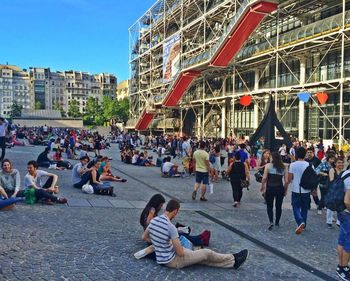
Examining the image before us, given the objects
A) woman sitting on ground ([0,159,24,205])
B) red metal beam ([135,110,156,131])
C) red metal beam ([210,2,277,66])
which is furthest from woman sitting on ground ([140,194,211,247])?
red metal beam ([135,110,156,131])

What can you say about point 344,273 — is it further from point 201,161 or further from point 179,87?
point 179,87

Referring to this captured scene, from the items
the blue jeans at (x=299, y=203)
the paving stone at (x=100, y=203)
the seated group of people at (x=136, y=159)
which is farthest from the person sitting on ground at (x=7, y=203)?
the seated group of people at (x=136, y=159)

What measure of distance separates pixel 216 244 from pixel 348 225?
2.19 metres

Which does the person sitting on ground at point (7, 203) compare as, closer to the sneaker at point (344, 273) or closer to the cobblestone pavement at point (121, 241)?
the cobblestone pavement at point (121, 241)

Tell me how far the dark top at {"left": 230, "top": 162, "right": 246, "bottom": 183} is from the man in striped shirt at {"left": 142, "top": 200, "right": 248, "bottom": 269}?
476cm

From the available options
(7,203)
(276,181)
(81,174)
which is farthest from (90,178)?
(276,181)

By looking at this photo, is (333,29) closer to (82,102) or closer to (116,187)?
(116,187)

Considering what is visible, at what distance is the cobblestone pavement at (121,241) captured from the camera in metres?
4.95

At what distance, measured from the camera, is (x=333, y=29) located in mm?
22109

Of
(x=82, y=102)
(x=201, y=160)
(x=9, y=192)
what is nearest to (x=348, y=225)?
(x=201, y=160)

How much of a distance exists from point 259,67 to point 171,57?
12.9 meters

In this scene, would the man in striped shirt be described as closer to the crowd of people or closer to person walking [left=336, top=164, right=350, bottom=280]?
the crowd of people

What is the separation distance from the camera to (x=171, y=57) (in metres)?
42.9

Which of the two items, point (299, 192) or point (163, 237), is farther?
point (299, 192)
